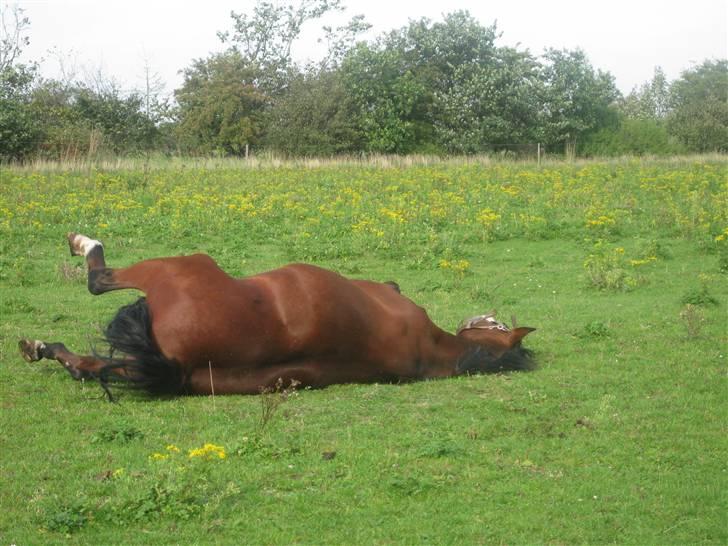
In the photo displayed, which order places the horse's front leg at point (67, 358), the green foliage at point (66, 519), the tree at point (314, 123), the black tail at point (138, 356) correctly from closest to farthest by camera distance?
the green foliage at point (66, 519) < the black tail at point (138, 356) < the horse's front leg at point (67, 358) < the tree at point (314, 123)

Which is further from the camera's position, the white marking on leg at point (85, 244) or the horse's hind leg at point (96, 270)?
the white marking on leg at point (85, 244)

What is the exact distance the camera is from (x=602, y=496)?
15.7ft

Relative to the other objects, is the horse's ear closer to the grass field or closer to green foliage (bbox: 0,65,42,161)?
the grass field

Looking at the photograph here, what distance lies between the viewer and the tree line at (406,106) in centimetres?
4059

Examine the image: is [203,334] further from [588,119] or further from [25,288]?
[588,119]

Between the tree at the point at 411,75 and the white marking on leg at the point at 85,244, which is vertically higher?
the tree at the point at 411,75

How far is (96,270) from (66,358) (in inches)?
29.6

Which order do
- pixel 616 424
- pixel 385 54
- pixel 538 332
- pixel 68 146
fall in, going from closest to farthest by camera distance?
pixel 616 424, pixel 538 332, pixel 68 146, pixel 385 54

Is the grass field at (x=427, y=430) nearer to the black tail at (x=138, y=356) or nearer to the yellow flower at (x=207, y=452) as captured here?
the yellow flower at (x=207, y=452)

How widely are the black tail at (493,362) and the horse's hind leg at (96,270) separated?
256cm

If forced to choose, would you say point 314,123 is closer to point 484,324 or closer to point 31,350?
point 484,324

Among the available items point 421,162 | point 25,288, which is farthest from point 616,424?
point 421,162

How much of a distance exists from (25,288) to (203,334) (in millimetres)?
6133

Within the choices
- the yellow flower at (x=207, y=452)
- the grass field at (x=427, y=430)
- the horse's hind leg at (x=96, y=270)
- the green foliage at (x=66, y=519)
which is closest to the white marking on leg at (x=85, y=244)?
the horse's hind leg at (x=96, y=270)
